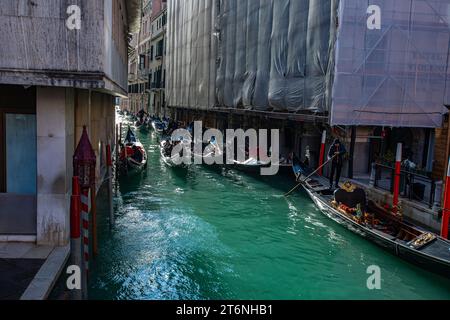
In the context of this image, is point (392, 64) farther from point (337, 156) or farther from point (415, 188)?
point (415, 188)

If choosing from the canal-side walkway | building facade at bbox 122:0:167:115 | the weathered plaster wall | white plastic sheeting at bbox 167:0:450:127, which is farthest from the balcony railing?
building facade at bbox 122:0:167:115

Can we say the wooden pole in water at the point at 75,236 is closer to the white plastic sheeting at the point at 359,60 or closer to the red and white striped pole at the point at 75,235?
the red and white striped pole at the point at 75,235

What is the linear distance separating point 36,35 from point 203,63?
2502 cm

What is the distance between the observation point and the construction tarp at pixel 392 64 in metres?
14.4

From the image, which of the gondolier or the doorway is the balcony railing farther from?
the doorway

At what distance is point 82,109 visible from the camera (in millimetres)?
11117

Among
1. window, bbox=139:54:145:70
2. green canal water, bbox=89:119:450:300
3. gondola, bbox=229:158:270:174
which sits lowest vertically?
green canal water, bbox=89:119:450:300

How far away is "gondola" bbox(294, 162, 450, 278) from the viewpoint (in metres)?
8.75

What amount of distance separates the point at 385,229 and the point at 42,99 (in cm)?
763

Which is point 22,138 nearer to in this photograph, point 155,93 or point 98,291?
point 98,291

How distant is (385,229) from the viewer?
10.6m

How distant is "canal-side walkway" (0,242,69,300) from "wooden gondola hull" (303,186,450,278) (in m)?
6.28

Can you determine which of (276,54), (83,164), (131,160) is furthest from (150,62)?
(83,164)

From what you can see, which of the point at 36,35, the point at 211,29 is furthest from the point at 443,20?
the point at 211,29
